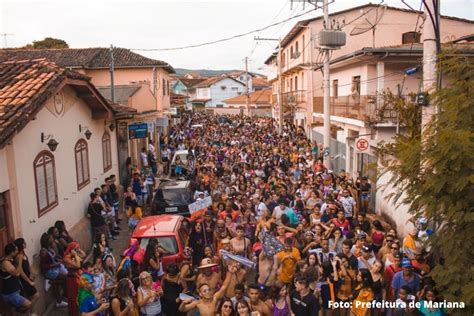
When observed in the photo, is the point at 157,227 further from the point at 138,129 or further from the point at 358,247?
the point at 138,129

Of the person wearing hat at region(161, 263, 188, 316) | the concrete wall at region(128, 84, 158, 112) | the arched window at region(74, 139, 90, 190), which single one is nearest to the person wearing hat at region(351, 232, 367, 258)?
the person wearing hat at region(161, 263, 188, 316)

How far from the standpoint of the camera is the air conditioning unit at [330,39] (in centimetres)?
1652

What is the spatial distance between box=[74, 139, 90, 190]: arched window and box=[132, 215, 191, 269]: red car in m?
3.99

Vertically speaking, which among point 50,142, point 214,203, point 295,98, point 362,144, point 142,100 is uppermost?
point 142,100

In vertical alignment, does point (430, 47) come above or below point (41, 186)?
above

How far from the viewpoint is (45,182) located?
1042 centimetres

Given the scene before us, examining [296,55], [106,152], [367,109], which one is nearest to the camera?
[367,109]

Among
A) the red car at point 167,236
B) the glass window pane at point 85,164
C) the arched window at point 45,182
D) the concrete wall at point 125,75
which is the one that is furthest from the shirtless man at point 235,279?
the concrete wall at point 125,75

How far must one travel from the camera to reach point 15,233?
8.62m

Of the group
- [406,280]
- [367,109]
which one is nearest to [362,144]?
[367,109]

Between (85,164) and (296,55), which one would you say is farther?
(296,55)

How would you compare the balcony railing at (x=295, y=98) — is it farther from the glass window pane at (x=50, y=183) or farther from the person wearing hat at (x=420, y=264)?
the person wearing hat at (x=420, y=264)

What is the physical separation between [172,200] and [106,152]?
437 cm

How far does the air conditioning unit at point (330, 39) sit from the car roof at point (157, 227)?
9.45 meters
